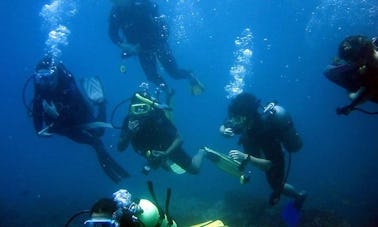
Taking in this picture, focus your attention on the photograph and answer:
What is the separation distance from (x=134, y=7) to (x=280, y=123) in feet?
22.7

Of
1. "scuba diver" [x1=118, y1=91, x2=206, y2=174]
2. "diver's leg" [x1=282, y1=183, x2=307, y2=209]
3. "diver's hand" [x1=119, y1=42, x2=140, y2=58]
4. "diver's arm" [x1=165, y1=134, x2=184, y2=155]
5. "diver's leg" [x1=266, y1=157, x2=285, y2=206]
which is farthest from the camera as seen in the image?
"diver's hand" [x1=119, y1=42, x2=140, y2=58]

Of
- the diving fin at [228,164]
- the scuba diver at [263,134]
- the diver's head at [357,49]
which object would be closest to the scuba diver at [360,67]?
the diver's head at [357,49]

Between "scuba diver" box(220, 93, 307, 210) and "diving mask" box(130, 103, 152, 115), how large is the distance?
5.13ft

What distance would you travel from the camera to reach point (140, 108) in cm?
730

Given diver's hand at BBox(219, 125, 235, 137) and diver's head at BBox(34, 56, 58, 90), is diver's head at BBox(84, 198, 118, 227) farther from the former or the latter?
diver's head at BBox(34, 56, 58, 90)

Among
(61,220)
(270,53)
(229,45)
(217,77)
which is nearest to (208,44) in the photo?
(229,45)

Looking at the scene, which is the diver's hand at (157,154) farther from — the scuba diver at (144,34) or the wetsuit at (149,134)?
the scuba diver at (144,34)

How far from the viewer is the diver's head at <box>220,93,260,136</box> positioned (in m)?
6.54

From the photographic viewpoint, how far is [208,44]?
381 feet

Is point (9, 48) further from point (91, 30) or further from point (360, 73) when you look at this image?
point (360, 73)

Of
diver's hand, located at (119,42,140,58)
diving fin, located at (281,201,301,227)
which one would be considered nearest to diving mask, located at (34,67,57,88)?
diver's hand, located at (119,42,140,58)

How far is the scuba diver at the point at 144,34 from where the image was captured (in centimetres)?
1139

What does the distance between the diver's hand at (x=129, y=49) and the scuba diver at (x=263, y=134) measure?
5020mm

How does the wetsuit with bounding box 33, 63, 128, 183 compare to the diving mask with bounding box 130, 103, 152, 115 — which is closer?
the diving mask with bounding box 130, 103, 152, 115
